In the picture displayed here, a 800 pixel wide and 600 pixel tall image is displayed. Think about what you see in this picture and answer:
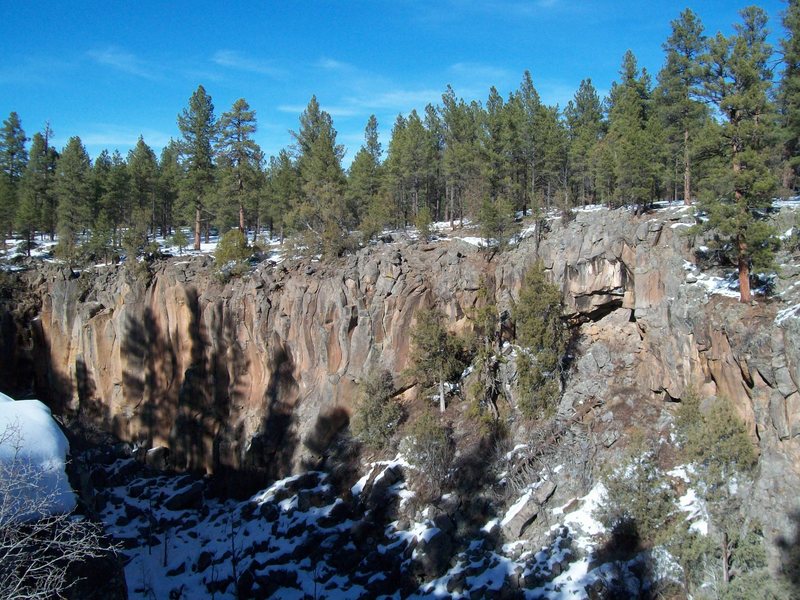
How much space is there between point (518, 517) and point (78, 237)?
56.8m

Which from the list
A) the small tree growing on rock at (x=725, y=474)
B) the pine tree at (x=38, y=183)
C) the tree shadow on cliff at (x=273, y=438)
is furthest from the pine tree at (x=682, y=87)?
the pine tree at (x=38, y=183)

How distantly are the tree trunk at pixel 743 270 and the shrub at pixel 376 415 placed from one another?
1920cm

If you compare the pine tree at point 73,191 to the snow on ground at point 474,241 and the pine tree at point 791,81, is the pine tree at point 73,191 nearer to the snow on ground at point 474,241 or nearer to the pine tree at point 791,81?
the snow on ground at point 474,241

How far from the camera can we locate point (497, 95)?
54.6 m

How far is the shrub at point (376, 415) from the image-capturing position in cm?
3275

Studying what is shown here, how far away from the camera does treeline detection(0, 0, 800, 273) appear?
24.1m

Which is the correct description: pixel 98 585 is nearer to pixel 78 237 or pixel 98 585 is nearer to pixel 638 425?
pixel 638 425

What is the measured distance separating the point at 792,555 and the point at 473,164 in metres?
37.8

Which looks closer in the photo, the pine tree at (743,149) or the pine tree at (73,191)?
the pine tree at (743,149)

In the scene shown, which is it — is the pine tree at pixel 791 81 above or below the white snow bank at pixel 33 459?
above

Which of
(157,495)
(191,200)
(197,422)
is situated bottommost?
(157,495)

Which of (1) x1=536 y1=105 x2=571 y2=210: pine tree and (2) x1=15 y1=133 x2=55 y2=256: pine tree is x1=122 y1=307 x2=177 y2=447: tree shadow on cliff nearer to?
(2) x1=15 y1=133 x2=55 y2=256: pine tree

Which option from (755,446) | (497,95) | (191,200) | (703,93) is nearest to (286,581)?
(755,446)

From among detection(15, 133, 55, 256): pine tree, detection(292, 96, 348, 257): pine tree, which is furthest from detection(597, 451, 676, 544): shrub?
detection(15, 133, 55, 256): pine tree
